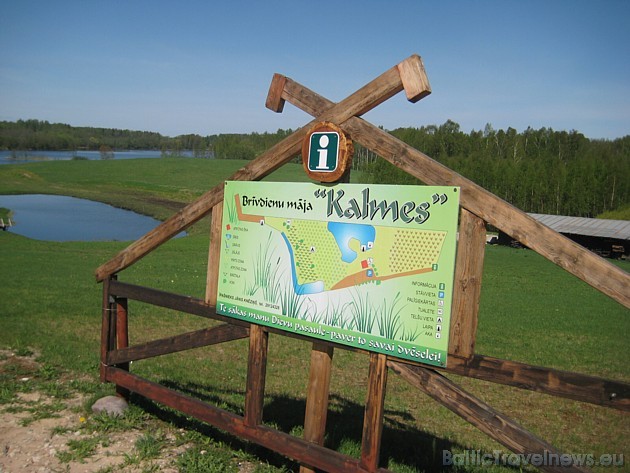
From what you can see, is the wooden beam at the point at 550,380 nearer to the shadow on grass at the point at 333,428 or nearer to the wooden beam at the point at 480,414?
the wooden beam at the point at 480,414

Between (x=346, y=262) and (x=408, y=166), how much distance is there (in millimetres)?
861

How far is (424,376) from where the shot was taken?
382cm

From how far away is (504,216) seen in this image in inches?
136

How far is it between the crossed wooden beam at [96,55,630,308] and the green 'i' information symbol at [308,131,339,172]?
12cm

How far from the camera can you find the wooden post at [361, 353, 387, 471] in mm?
3959

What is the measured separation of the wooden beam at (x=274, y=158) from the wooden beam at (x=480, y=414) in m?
1.92

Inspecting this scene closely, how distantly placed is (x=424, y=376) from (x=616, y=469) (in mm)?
3550

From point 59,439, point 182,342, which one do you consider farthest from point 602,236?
point 59,439

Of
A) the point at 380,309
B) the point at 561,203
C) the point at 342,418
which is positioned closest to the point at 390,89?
the point at 380,309

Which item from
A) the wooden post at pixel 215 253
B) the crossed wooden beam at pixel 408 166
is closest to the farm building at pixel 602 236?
the wooden post at pixel 215 253

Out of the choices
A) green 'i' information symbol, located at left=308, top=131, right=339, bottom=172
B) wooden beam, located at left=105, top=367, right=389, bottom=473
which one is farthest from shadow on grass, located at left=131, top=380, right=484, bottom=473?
green 'i' information symbol, located at left=308, top=131, right=339, bottom=172

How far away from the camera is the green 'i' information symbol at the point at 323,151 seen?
420cm

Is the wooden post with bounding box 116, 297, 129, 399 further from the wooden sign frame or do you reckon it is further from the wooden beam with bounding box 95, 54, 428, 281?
the wooden sign frame

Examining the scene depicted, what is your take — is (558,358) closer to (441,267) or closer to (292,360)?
(292,360)
